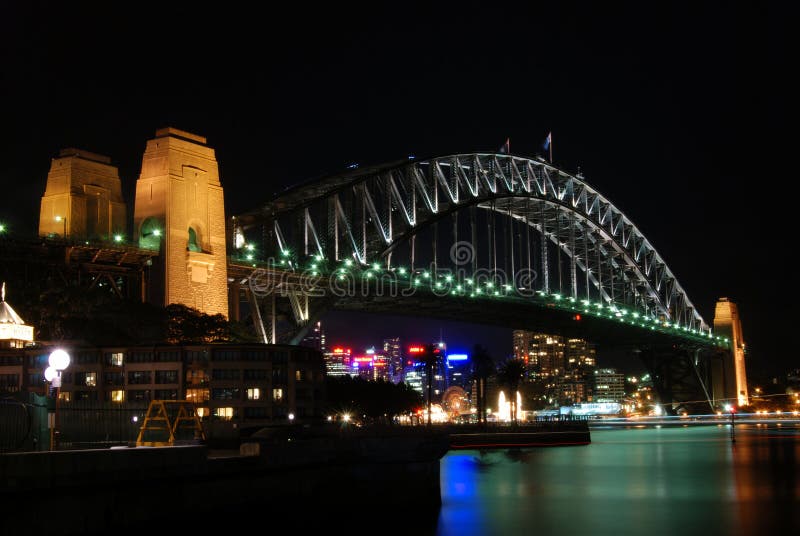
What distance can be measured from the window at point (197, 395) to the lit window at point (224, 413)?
108 cm

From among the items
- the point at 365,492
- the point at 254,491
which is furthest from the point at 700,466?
the point at 254,491

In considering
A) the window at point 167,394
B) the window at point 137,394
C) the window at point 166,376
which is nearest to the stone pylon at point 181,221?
the window at point 166,376

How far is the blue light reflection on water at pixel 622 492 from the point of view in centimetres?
3747

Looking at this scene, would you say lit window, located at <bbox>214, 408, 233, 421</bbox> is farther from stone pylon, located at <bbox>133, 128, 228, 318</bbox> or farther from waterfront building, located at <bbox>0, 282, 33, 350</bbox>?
waterfront building, located at <bbox>0, 282, 33, 350</bbox>

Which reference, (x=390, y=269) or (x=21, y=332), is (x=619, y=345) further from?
(x=21, y=332)

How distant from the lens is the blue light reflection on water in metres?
37.5

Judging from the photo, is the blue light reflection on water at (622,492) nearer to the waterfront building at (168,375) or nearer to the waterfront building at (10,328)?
the waterfront building at (168,375)

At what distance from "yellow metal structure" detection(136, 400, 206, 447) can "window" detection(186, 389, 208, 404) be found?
2.24 metres

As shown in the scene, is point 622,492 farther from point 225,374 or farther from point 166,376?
point 166,376

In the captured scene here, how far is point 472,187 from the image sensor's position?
10412 cm

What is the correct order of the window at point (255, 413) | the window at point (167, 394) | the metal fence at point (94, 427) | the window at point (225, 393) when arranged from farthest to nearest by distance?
1. the window at point (255, 413)
2. the window at point (225, 393)
3. the window at point (167, 394)
4. the metal fence at point (94, 427)

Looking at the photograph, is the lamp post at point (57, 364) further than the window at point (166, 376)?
No

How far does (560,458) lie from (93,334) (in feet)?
115

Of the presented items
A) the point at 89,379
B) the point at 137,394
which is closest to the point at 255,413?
the point at 137,394
